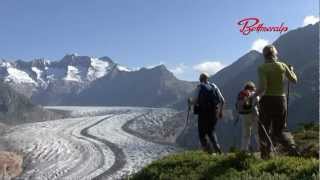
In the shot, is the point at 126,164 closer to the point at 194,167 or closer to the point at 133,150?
the point at 133,150

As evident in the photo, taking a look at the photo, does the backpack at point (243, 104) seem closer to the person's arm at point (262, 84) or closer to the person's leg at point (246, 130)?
the person's leg at point (246, 130)

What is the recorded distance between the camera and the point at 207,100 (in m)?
13.5

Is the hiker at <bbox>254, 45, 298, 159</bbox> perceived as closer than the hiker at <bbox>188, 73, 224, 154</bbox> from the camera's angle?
Yes

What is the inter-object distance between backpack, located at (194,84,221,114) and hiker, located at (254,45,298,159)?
3.26m

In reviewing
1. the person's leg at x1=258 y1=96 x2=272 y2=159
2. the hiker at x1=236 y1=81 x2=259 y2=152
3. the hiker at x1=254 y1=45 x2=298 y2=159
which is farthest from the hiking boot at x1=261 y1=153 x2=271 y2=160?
the hiker at x1=236 y1=81 x2=259 y2=152

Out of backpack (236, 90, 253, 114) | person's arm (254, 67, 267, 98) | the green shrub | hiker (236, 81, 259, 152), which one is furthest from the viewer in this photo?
hiker (236, 81, 259, 152)

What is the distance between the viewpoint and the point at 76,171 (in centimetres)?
6075

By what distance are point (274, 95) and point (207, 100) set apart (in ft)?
11.4

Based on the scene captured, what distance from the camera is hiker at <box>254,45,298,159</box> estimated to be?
33.0 feet

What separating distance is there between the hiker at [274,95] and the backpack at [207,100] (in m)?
3.26

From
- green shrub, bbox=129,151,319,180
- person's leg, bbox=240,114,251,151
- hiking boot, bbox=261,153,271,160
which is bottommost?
green shrub, bbox=129,151,319,180

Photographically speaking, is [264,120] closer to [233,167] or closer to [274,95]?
[274,95]

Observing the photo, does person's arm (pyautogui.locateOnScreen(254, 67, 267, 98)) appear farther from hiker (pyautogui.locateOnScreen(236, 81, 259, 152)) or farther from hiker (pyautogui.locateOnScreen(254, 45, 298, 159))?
hiker (pyautogui.locateOnScreen(236, 81, 259, 152))

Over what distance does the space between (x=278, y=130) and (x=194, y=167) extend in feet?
9.00
